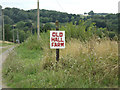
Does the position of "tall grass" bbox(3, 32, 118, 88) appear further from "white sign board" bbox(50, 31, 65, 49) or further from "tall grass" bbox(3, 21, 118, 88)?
"white sign board" bbox(50, 31, 65, 49)

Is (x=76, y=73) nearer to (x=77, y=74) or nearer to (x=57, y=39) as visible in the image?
(x=77, y=74)

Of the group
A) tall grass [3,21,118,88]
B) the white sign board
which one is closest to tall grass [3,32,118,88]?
tall grass [3,21,118,88]

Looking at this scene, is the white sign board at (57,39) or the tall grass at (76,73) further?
the white sign board at (57,39)

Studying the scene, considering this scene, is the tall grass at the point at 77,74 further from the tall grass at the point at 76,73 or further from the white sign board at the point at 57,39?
the white sign board at the point at 57,39

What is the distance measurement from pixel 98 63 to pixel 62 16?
8.80 m

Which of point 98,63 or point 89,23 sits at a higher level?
point 89,23

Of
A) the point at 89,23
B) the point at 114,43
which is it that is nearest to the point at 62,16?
the point at 89,23

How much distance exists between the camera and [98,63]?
5680mm

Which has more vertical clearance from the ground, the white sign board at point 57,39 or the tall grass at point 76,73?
the white sign board at point 57,39

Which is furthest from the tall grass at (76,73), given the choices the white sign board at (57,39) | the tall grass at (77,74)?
the white sign board at (57,39)

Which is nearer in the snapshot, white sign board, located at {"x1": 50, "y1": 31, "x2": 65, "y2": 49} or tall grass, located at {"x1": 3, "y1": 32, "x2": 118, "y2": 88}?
tall grass, located at {"x1": 3, "y1": 32, "x2": 118, "y2": 88}

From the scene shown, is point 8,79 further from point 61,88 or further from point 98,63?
point 98,63

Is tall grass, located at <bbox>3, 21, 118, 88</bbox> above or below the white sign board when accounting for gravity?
below

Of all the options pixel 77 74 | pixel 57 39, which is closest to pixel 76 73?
pixel 77 74
